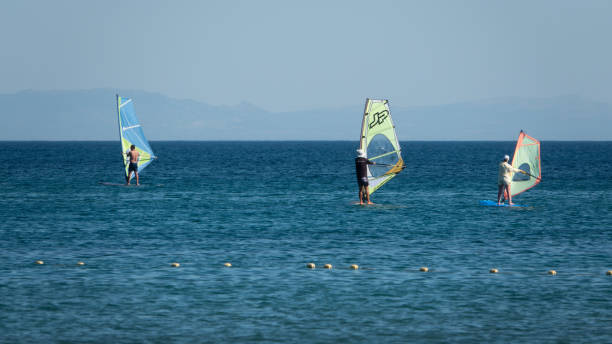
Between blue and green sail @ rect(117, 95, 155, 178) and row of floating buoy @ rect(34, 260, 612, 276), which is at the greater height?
blue and green sail @ rect(117, 95, 155, 178)

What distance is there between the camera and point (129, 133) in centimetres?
5553

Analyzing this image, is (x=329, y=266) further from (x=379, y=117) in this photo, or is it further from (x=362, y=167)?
(x=379, y=117)

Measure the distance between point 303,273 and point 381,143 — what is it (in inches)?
702

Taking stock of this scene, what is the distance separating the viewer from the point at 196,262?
23.3m

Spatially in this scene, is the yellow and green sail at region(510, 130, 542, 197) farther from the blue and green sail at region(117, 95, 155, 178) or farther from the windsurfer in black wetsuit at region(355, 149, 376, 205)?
the blue and green sail at region(117, 95, 155, 178)

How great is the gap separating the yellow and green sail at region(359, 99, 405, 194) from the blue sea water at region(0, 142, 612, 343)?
6.26 feet

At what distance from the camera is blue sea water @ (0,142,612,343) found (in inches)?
620

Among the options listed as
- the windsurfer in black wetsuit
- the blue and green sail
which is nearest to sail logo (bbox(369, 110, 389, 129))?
the windsurfer in black wetsuit

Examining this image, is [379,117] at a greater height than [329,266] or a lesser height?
greater

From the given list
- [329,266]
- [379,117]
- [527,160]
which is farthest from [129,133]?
[329,266]

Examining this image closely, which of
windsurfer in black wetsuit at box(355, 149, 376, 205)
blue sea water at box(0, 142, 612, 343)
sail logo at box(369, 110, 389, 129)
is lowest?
blue sea water at box(0, 142, 612, 343)

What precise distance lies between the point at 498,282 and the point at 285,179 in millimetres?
48513

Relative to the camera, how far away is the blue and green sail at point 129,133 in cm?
5472

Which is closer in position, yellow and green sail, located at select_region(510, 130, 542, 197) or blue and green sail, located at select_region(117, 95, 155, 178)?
yellow and green sail, located at select_region(510, 130, 542, 197)
